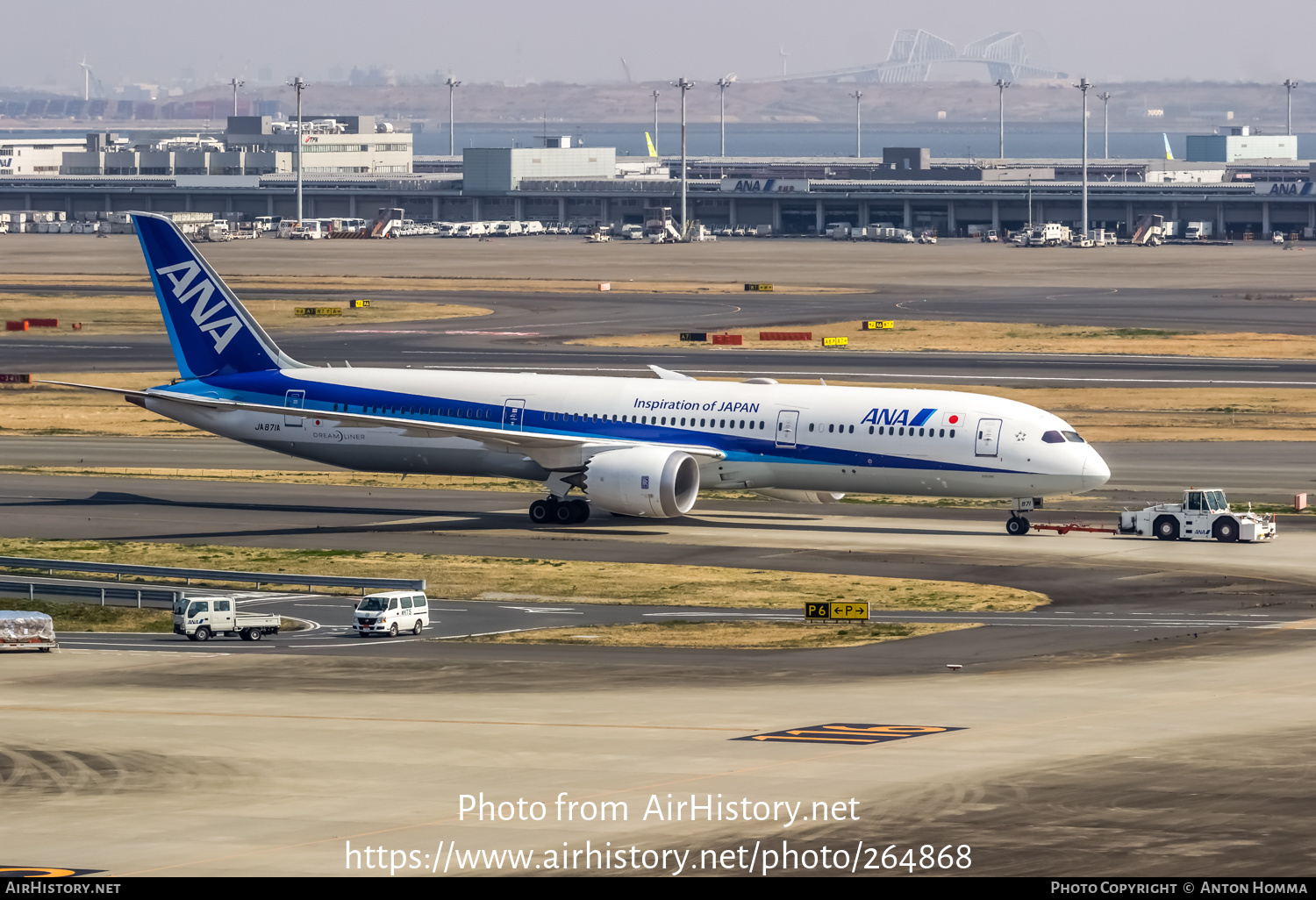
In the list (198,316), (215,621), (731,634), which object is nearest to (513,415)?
(198,316)

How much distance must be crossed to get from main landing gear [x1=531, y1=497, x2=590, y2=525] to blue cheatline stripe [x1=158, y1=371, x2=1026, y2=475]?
2716mm

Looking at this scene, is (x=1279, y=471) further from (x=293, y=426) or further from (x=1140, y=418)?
(x=293, y=426)

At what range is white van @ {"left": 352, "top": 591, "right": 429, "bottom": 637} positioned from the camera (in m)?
52.1

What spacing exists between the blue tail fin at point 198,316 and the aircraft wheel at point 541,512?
40.0ft

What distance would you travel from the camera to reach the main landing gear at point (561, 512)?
7131 cm

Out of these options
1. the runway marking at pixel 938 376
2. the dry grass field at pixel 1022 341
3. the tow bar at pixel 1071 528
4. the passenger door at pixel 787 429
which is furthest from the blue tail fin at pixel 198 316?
the dry grass field at pixel 1022 341

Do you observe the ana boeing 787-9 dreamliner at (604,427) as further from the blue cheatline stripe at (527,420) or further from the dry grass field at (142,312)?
the dry grass field at (142,312)

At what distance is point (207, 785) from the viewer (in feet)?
109

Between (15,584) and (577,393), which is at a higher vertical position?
(577,393)

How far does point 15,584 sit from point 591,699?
961 inches

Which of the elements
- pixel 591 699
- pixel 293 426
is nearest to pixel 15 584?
pixel 293 426

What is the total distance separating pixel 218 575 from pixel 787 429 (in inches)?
838

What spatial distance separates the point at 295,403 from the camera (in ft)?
244

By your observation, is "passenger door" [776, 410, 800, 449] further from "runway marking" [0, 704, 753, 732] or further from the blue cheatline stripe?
"runway marking" [0, 704, 753, 732]
